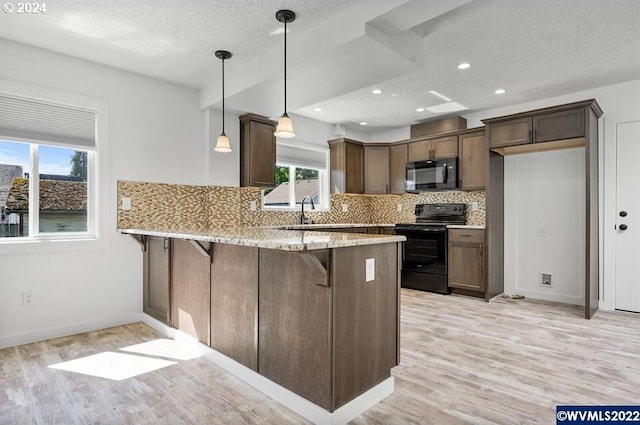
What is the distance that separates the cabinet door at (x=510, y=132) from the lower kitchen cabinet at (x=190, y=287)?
12.2ft

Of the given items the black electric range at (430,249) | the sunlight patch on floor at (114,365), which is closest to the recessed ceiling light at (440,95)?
the black electric range at (430,249)

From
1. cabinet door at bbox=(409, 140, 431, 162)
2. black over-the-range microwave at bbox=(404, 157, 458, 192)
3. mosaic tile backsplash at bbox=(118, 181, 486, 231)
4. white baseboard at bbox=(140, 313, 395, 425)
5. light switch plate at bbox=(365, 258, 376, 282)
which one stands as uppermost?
cabinet door at bbox=(409, 140, 431, 162)

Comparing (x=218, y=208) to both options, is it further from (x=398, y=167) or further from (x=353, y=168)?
(x=398, y=167)

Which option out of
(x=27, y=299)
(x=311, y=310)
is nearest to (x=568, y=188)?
(x=311, y=310)

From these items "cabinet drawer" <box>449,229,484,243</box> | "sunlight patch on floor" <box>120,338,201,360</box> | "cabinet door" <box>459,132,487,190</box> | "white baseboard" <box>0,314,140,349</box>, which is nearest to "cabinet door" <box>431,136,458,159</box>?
"cabinet door" <box>459,132,487,190</box>

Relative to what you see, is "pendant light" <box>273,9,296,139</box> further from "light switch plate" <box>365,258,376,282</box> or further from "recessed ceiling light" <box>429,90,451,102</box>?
"recessed ceiling light" <box>429,90,451,102</box>

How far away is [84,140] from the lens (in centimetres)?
349

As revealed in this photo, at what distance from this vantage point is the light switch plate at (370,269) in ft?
6.76

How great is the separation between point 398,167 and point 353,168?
71 cm

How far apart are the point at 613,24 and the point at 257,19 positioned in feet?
8.98

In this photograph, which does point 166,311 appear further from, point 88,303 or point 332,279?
point 332,279

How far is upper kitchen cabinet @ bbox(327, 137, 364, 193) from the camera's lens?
19.1 feet

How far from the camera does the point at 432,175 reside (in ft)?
17.5

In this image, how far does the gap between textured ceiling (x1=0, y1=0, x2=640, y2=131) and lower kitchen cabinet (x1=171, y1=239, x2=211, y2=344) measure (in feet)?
5.42
